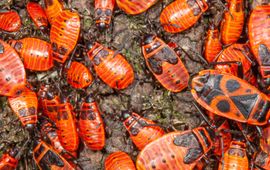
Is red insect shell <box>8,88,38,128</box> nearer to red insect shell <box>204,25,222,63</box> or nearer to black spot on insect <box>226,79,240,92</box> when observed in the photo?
red insect shell <box>204,25,222,63</box>

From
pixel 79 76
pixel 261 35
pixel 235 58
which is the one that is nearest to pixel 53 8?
pixel 79 76

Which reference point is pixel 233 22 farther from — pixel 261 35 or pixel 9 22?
pixel 9 22

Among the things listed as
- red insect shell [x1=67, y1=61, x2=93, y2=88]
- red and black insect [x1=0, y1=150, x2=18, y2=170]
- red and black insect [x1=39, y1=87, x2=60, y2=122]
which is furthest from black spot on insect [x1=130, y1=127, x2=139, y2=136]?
red and black insect [x1=0, y1=150, x2=18, y2=170]

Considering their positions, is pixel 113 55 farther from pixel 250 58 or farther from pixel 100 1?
pixel 250 58

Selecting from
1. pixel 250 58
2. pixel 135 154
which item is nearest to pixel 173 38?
pixel 250 58

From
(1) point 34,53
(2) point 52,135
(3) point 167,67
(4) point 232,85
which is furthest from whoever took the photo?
(2) point 52,135
